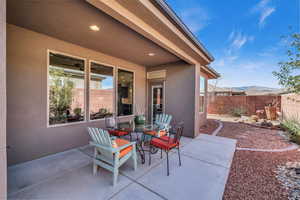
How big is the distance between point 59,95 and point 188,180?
3554mm

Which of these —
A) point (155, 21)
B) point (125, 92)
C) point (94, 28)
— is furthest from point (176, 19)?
point (125, 92)

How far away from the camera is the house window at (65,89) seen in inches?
116

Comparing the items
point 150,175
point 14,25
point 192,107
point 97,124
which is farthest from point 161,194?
point 14,25

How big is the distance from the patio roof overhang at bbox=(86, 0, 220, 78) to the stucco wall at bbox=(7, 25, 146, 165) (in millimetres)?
2099

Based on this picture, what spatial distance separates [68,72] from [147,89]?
320cm

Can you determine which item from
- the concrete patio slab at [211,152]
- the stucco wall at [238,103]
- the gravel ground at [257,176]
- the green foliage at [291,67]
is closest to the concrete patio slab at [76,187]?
the gravel ground at [257,176]

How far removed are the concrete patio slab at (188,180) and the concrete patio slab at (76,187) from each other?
1.63 ft

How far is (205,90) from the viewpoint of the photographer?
6.57 metres

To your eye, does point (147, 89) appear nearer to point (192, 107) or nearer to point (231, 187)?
point (192, 107)

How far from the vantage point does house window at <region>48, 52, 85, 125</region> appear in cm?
296

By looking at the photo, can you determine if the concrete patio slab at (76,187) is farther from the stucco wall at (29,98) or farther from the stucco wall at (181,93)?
the stucco wall at (181,93)

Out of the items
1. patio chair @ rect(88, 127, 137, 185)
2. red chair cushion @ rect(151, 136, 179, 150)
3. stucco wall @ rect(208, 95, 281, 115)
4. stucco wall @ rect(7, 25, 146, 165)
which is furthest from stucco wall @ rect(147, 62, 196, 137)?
stucco wall @ rect(208, 95, 281, 115)

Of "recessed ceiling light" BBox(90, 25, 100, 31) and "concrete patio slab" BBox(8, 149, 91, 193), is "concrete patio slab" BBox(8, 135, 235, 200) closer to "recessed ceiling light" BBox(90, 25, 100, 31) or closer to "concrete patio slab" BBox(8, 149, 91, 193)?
"concrete patio slab" BBox(8, 149, 91, 193)

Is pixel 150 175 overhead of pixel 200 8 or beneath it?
beneath
